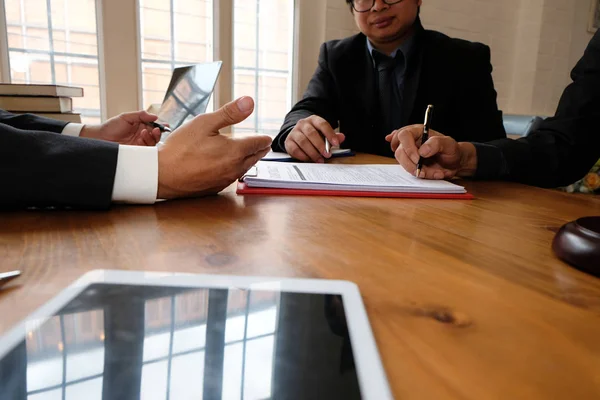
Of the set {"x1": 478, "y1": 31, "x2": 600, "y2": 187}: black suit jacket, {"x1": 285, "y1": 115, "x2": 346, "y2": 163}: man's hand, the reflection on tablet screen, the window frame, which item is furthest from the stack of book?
{"x1": 478, "y1": 31, "x2": 600, "y2": 187}: black suit jacket

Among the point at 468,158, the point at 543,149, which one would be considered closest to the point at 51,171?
the point at 468,158

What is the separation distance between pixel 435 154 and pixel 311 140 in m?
0.32

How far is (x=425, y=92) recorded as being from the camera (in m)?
1.46

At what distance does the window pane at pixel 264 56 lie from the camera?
2543 mm

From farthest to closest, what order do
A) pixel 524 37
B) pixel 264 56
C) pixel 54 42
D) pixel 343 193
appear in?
pixel 524 37, pixel 264 56, pixel 54 42, pixel 343 193

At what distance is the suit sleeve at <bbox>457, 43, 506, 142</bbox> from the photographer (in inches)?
56.0

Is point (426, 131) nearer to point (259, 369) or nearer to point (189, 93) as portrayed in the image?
point (259, 369)

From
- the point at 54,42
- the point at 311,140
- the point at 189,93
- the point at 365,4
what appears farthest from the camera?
the point at 54,42

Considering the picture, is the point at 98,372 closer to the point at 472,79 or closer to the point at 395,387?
the point at 395,387

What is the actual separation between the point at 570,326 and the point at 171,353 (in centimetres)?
23

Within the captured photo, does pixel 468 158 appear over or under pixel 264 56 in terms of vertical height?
under

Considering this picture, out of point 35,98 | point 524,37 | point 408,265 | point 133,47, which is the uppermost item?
point 524,37

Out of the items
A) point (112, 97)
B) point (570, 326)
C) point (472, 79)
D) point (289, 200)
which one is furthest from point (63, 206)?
point (112, 97)

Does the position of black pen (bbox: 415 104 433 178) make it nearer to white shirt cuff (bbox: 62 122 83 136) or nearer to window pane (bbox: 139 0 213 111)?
white shirt cuff (bbox: 62 122 83 136)
